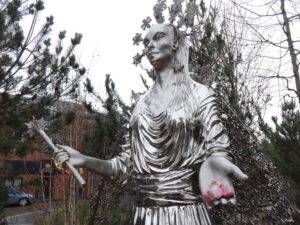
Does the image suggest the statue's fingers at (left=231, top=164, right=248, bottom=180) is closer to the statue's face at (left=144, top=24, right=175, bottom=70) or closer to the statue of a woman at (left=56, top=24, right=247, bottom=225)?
the statue of a woman at (left=56, top=24, right=247, bottom=225)

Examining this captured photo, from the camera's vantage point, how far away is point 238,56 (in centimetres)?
1378

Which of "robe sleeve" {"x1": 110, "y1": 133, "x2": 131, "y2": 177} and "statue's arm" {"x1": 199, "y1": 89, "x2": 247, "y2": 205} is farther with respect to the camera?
"robe sleeve" {"x1": 110, "y1": 133, "x2": 131, "y2": 177}

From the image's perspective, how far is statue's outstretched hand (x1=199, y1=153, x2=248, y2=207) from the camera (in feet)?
7.42

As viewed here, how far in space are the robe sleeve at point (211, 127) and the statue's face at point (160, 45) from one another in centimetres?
31

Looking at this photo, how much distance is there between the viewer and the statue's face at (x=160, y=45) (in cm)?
278

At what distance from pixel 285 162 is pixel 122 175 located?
7.34 meters

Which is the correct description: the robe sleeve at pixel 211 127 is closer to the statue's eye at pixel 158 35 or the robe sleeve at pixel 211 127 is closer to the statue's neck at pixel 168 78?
the statue's neck at pixel 168 78

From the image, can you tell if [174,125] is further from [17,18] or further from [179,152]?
[17,18]

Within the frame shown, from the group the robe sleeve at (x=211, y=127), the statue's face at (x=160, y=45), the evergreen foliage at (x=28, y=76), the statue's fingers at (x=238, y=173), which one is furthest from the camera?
the evergreen foliage at (x=28, y=76)

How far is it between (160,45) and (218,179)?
2.76 ft

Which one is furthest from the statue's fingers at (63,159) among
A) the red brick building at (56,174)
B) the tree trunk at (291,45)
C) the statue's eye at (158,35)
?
the tree trunk at (291,45)

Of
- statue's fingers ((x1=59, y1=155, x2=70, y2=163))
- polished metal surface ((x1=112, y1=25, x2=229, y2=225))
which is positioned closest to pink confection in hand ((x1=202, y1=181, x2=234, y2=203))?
polished metal surface ((x1=112, y1=25, x2=229, y2=225))

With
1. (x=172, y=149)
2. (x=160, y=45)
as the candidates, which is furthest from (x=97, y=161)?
(x=160, y=45)

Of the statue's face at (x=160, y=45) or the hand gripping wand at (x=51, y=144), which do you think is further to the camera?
the statue's face at (x=160, y=45)
